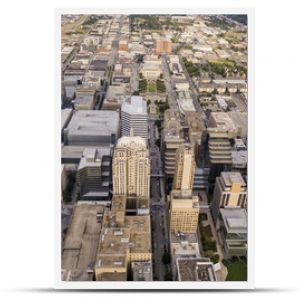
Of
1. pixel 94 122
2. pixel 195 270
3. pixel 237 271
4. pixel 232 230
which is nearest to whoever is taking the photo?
pixel 237 271

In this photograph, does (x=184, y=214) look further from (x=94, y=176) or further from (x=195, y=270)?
(x=94, y=176)

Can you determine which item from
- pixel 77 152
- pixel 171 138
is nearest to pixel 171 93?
pixel 171 138

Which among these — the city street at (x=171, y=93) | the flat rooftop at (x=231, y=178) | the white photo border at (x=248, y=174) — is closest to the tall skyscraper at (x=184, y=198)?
the flat rooftop at (x=231, y=178)

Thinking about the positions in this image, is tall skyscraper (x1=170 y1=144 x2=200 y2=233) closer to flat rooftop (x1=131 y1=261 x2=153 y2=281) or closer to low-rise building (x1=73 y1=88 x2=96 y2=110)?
flat rooftop (x1=131 y1=261 x2=153 y2=281)

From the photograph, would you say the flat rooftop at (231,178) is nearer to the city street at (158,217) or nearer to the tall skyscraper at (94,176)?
the city street at (158,217)

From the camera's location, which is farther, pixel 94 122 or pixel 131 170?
pixel 94 122

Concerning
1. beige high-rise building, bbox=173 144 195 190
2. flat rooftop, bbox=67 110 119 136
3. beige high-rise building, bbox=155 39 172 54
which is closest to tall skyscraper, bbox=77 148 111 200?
flat rooftop, bbox=67 110 119 136
